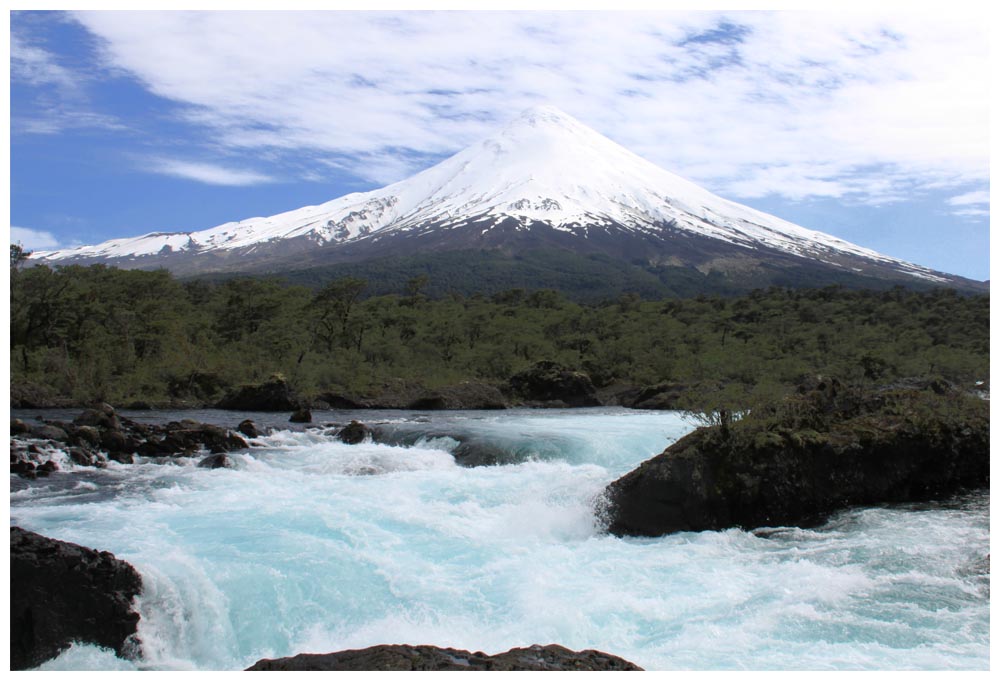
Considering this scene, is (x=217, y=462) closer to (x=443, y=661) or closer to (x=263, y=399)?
(x=443, y=661)

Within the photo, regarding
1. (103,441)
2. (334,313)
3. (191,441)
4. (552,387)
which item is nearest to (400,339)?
(334,313)

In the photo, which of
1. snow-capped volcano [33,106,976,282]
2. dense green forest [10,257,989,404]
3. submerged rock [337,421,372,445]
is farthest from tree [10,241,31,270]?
snow-capped volcano [33,106,976,282]

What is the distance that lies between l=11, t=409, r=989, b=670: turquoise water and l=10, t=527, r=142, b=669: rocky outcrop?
12 centimetres

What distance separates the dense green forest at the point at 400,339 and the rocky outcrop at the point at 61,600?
63.6 feet

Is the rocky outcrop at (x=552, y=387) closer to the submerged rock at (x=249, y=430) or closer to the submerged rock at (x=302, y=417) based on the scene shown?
the submerged rock at (x=302, y=417)

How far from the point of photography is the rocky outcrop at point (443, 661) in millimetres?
3654

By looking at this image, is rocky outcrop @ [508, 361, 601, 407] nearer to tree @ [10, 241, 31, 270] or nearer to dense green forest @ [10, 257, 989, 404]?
dense green forest @ [10, 257, 989, 404]

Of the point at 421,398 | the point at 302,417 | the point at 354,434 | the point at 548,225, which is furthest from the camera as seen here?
the point at 548,225

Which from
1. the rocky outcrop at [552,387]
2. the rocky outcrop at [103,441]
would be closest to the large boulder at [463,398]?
the rocky outcrop at [552,387]

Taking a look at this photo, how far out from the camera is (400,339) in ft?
120

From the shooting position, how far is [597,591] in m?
6.51

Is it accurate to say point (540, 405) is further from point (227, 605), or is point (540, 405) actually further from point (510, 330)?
point (227, 605)

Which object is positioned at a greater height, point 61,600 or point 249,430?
point 249,430

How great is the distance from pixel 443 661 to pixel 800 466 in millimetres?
6669
